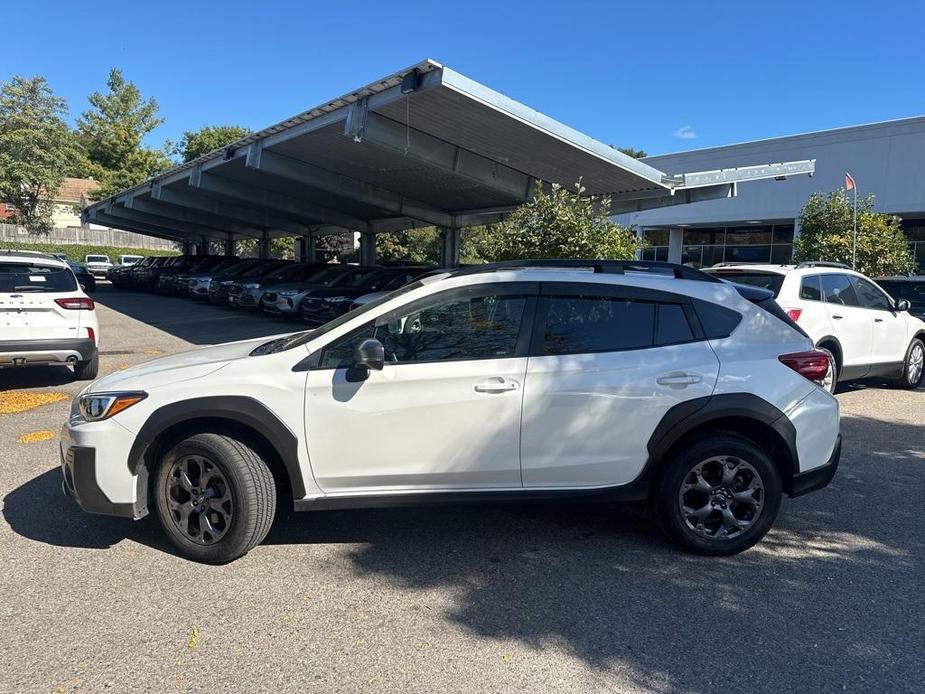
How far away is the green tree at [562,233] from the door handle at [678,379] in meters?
6.68

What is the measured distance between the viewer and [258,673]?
9.13 ft

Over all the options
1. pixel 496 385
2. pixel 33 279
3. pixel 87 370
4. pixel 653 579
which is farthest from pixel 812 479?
pixel 87 370

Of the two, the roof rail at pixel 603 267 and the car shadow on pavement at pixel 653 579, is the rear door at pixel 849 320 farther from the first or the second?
the roof rail at pixel 603 267

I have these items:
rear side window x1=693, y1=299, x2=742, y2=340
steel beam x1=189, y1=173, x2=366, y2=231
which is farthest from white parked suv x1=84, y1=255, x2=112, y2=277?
rear side window x1=693, y1=299, x2=742, y2=340

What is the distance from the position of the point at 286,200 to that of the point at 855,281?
2088cm

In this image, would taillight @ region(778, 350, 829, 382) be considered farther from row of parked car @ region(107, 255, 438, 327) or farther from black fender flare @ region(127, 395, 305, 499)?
row of parked car @ region(107, 255, 438, 327)

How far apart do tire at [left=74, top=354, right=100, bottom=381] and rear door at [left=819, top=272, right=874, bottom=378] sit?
932 cm

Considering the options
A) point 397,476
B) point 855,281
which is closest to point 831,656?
point 397,476

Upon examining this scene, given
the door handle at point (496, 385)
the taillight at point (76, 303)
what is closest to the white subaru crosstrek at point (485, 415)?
the door handle at point (496, 385)

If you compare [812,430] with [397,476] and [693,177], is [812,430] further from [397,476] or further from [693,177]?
[693,177]

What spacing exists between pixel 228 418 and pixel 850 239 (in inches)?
702

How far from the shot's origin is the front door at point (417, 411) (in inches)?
143

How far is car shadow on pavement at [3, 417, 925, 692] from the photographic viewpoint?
2.92 meters

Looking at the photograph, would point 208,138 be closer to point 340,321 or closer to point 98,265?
point 98,265
